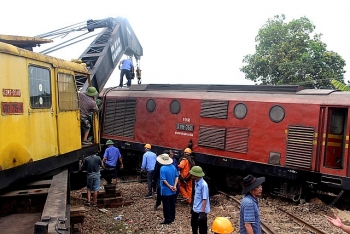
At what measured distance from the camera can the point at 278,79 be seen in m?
26.0

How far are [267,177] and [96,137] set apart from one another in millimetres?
5459

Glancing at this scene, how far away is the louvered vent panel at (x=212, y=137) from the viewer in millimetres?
11419

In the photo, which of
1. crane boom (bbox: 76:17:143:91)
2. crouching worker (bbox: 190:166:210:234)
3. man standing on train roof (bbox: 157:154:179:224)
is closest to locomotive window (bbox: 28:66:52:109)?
crouching worker (bbox: 190:166:210:234)

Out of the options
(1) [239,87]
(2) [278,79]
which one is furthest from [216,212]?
(2) [278,79]

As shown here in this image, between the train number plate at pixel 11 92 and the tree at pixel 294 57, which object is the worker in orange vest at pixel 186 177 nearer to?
the train number plate at pixel 11 92

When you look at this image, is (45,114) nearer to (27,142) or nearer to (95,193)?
(27,142)

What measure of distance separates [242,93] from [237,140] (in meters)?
1.52

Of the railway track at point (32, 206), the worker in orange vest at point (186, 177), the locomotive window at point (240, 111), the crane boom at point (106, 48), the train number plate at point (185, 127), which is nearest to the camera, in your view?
the railway track at point (32, 206)

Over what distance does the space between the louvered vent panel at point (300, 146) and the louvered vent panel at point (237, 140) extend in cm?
137

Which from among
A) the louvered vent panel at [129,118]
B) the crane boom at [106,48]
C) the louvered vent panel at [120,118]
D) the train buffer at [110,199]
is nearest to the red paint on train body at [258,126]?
the louvered vent panel at [129,118]

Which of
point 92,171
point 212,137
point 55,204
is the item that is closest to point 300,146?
point 212,137

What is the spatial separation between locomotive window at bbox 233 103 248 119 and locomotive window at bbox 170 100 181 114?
228 cm

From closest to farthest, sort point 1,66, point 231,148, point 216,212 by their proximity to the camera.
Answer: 1. point 1,66
2. point 216,212
3. point 231,148

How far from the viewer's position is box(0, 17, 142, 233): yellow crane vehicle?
4418mm
